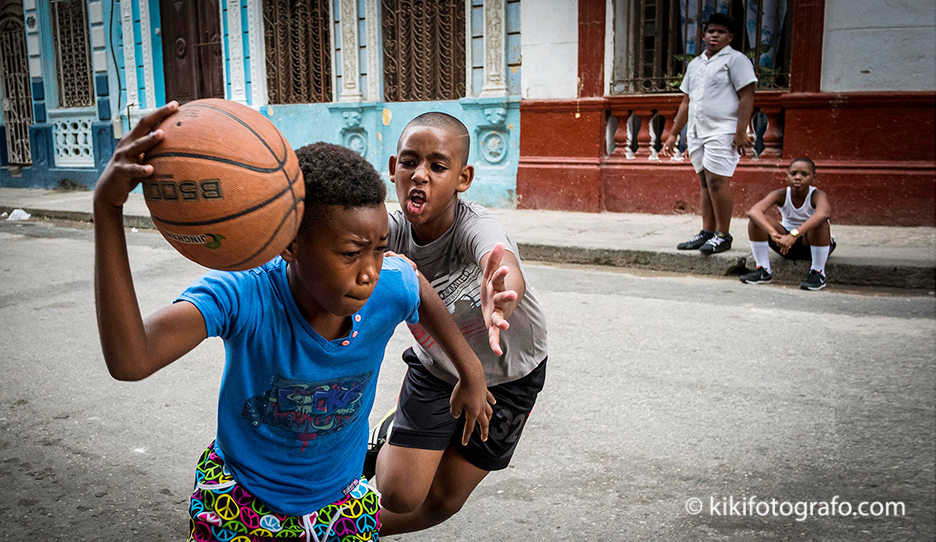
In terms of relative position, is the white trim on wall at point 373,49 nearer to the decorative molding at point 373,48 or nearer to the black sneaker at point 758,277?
the decorative molding at point 373,48

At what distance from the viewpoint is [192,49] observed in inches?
546

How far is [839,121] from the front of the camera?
328 inches

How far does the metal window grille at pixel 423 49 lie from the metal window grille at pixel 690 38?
2309 millimetres

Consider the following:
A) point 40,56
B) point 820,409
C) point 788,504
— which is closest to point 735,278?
point 820,409

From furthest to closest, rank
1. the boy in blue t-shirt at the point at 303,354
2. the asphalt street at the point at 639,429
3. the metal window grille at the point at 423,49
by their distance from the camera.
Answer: the metal window grille at the point at 423,49 < the asphalt street at the point at 639,429 < the boy in blue t-shirt at the point at 303,354

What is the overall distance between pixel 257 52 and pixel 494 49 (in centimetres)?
426

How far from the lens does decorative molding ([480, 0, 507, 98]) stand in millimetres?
10367

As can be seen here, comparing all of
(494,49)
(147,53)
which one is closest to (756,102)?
(494,49)

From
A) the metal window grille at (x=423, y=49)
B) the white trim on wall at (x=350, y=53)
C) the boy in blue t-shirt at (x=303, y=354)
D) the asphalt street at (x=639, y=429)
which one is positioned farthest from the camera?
the white trim on wall at (x=350, y=53)

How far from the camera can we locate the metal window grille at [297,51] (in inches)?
475

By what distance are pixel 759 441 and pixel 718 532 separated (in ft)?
2.73

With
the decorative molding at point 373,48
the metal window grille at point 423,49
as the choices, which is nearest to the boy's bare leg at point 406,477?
the metal window grille at point 423,49

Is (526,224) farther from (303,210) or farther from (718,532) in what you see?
(303,210)

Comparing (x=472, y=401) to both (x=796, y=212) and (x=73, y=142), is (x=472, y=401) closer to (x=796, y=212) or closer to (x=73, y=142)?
(x=796, y=212)
